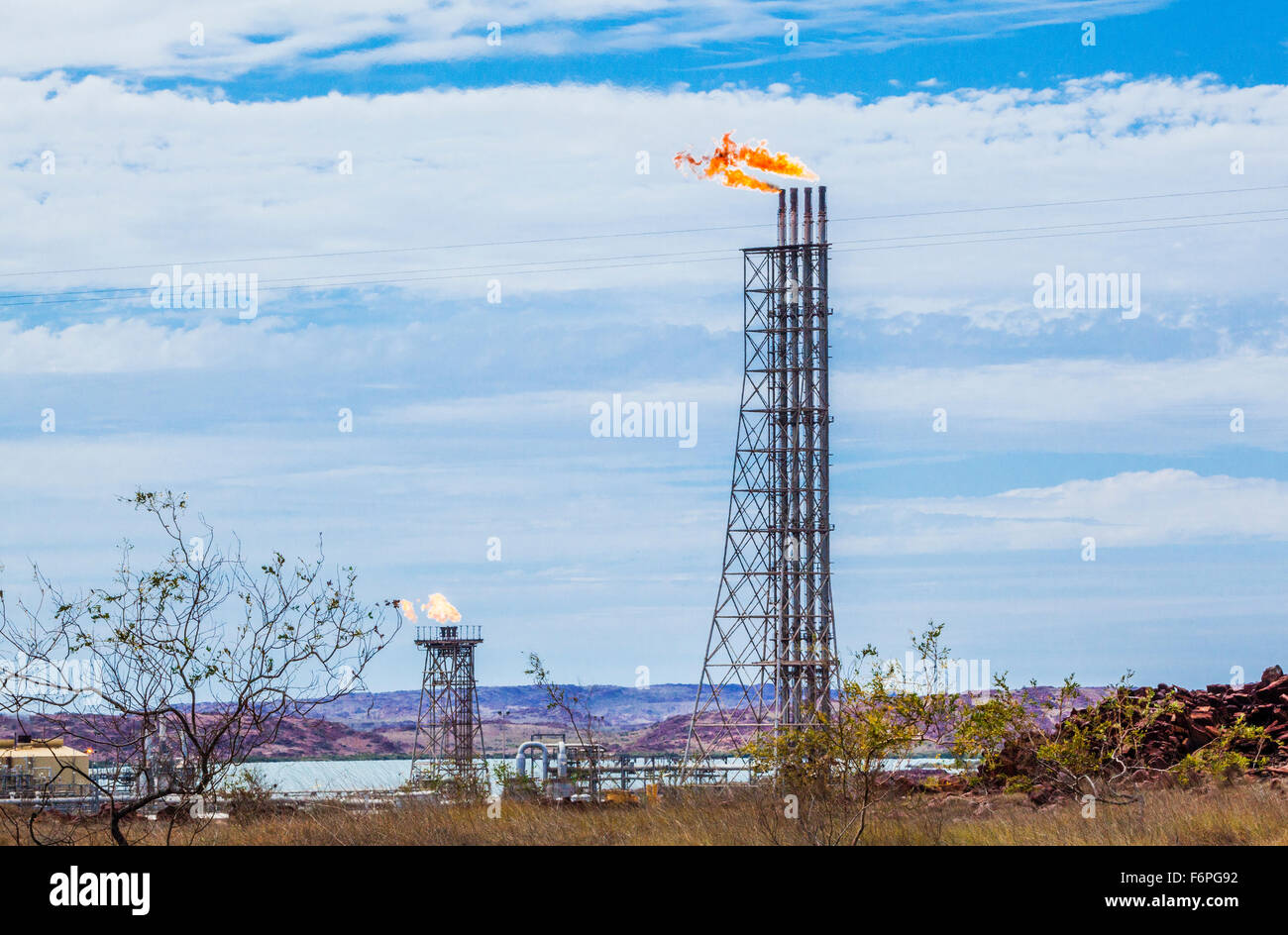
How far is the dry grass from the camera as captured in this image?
18719 millimetres

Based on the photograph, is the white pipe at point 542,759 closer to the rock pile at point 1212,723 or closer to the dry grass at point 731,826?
the dry grass at point 731,826

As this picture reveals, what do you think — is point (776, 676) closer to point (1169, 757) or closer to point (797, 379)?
Answer: point (797, 379)

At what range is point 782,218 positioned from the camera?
1841 inches

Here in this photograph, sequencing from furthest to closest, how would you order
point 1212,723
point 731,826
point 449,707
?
point 449,707
point 1212,723
point 731,826

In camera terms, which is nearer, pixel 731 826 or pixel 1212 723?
pixel 731 826

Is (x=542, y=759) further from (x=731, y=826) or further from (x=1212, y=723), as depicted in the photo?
(x=731, y=826)

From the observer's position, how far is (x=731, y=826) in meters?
19.1

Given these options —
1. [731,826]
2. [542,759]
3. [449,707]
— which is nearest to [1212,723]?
[731,826]

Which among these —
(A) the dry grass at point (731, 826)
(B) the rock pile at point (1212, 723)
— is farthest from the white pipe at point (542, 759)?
(B) the rock pile at point (1212, 723)

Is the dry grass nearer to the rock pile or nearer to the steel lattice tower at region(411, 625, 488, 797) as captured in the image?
the rock pile

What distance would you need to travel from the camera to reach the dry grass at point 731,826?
18719 millimetres

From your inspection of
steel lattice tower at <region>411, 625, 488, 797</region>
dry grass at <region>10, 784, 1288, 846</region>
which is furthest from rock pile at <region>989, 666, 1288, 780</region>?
steel lattice tower at <region>411, 625, 488, 797</region>

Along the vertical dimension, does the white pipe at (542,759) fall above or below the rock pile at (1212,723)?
below
